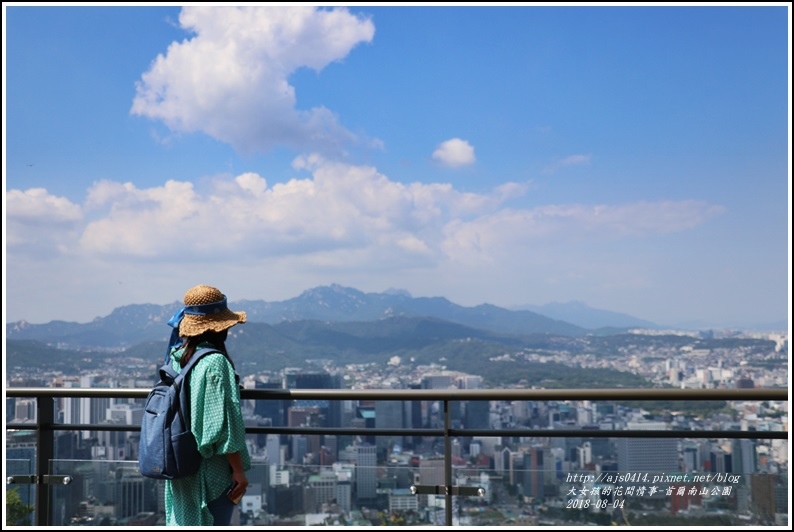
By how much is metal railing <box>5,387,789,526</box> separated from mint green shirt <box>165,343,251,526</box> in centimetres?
45

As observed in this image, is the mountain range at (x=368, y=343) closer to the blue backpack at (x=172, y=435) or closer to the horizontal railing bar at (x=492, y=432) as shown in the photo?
the horizontal railing bar at (x=492, y=432)

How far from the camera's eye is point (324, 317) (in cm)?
6656

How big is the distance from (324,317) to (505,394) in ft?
208

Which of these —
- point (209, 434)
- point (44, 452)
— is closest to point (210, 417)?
point (209, 434)

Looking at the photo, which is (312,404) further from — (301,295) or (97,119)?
(97,119)

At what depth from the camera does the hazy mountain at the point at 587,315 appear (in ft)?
254

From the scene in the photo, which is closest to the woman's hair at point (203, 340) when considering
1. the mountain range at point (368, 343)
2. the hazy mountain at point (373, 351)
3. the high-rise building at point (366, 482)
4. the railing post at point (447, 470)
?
the high-rise building at point (366, 482)

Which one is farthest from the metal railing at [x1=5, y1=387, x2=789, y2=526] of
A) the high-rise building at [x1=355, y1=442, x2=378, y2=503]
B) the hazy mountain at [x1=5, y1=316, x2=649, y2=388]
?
the hazy mountain at [x1=5, y1=316, x2=649, y2=388]

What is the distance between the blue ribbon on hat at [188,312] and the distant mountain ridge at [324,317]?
31.7 metres

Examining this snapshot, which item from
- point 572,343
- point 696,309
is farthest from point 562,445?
point 696,309

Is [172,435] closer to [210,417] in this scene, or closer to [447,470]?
[210,417]

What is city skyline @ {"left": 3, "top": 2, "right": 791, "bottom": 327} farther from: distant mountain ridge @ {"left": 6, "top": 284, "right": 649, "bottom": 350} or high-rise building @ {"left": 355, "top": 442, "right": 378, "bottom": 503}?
high-rise building @ {"left": 355, "top": 442, "right": 378, "bottom": 503}

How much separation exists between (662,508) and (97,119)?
89.4 metres

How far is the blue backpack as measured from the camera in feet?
11.0
